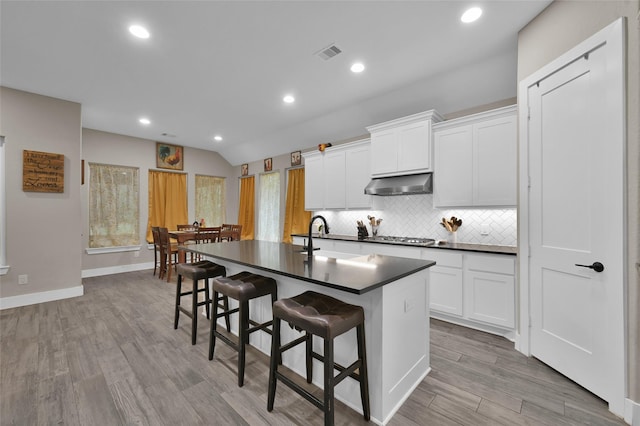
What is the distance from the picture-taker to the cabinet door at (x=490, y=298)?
263cm

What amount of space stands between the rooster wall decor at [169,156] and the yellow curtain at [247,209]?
→ 1679 millimetres

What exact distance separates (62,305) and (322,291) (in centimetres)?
412

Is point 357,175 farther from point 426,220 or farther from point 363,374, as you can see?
point 363,374

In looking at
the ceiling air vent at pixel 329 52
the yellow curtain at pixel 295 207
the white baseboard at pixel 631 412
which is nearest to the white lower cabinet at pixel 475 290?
the white baseboard at pixel 631 412

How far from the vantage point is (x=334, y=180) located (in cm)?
477

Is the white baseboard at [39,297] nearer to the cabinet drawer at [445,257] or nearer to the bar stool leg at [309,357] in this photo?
the bar stool leg at [309,357]

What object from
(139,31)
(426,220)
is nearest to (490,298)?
(426,220)

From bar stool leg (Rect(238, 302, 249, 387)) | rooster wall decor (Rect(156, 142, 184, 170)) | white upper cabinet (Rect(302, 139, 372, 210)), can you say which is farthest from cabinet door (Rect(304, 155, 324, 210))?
rooster wall decor (Rect(156, 142, 184, 170))

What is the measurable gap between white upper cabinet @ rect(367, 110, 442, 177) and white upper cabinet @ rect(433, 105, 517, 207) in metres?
0.15

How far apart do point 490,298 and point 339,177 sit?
2.87 m

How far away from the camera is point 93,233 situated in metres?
5.43

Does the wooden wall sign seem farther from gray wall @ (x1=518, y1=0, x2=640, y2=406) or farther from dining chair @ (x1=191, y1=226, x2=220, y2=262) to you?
gray wall @ (x1=518, y1=0, x2=640, y2=406)

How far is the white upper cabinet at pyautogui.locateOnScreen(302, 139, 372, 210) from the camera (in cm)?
436

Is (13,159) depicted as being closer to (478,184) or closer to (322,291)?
(322,291)
